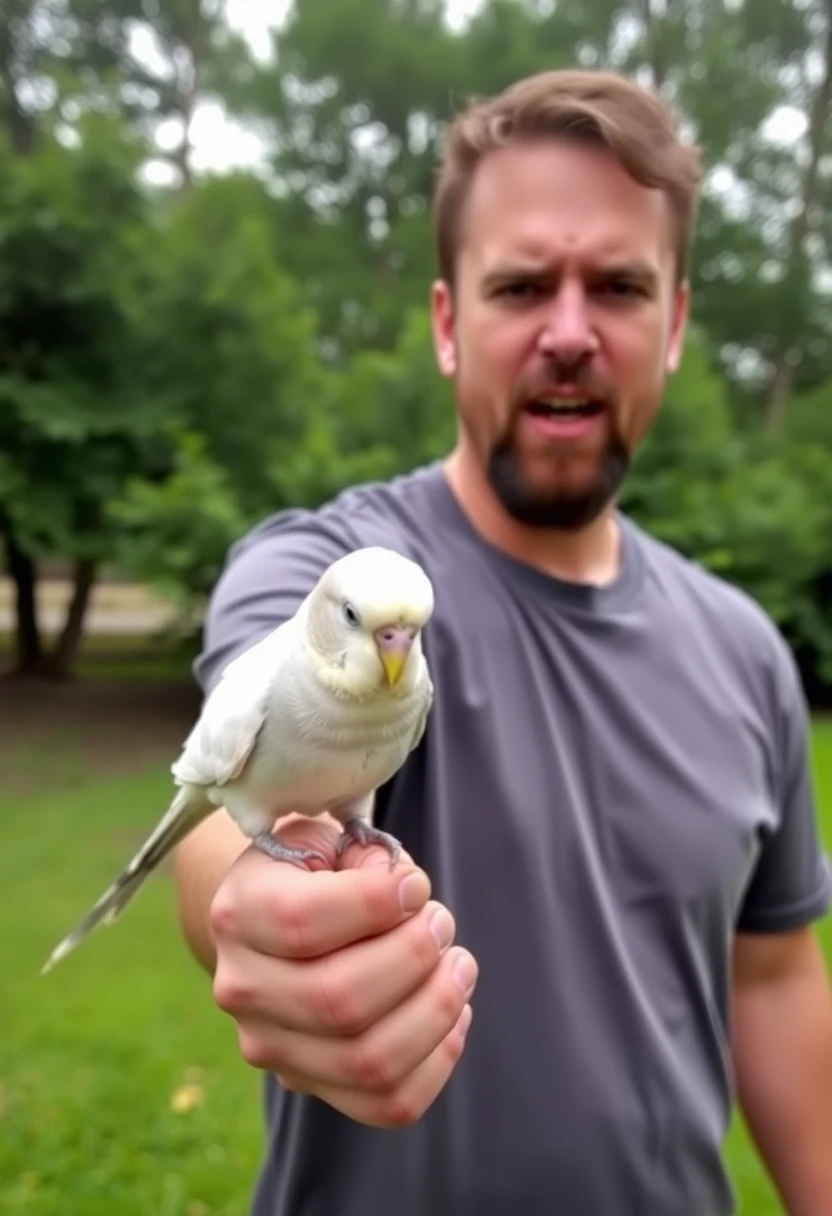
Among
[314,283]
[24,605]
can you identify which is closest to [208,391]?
[24,605]

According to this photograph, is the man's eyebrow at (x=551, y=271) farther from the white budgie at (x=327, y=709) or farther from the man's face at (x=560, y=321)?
the white budgie at (x=327, y=709)

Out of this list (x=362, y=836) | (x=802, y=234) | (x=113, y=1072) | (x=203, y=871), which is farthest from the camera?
(x=802, y=234)

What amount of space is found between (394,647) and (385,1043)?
0.38m

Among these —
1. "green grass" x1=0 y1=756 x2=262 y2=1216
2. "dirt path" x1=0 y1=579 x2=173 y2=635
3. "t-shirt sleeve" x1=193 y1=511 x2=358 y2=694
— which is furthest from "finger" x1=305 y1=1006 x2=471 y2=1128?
"dirt path" x1=0 y1=579 x2=173 y2=635

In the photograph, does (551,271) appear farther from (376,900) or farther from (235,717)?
(376,900)

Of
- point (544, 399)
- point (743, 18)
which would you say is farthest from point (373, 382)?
point (743, 18)

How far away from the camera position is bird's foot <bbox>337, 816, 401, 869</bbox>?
1.17 m

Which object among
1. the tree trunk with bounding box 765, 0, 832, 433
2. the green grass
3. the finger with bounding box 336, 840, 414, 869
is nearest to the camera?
the finger with bounding box 336, 840, 414, 869

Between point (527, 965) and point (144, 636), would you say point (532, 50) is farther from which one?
point (527, 965)

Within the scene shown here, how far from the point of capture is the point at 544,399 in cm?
178

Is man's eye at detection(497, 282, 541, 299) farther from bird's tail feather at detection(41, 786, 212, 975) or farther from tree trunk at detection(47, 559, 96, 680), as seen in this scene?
tree trunk at detection(47, 559, 96, 680)

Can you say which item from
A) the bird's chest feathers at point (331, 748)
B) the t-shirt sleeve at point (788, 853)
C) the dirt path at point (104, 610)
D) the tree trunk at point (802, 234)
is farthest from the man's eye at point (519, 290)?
the tree trunk at point (802, 234)

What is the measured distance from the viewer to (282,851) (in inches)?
44.3

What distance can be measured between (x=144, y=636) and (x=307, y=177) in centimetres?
750
